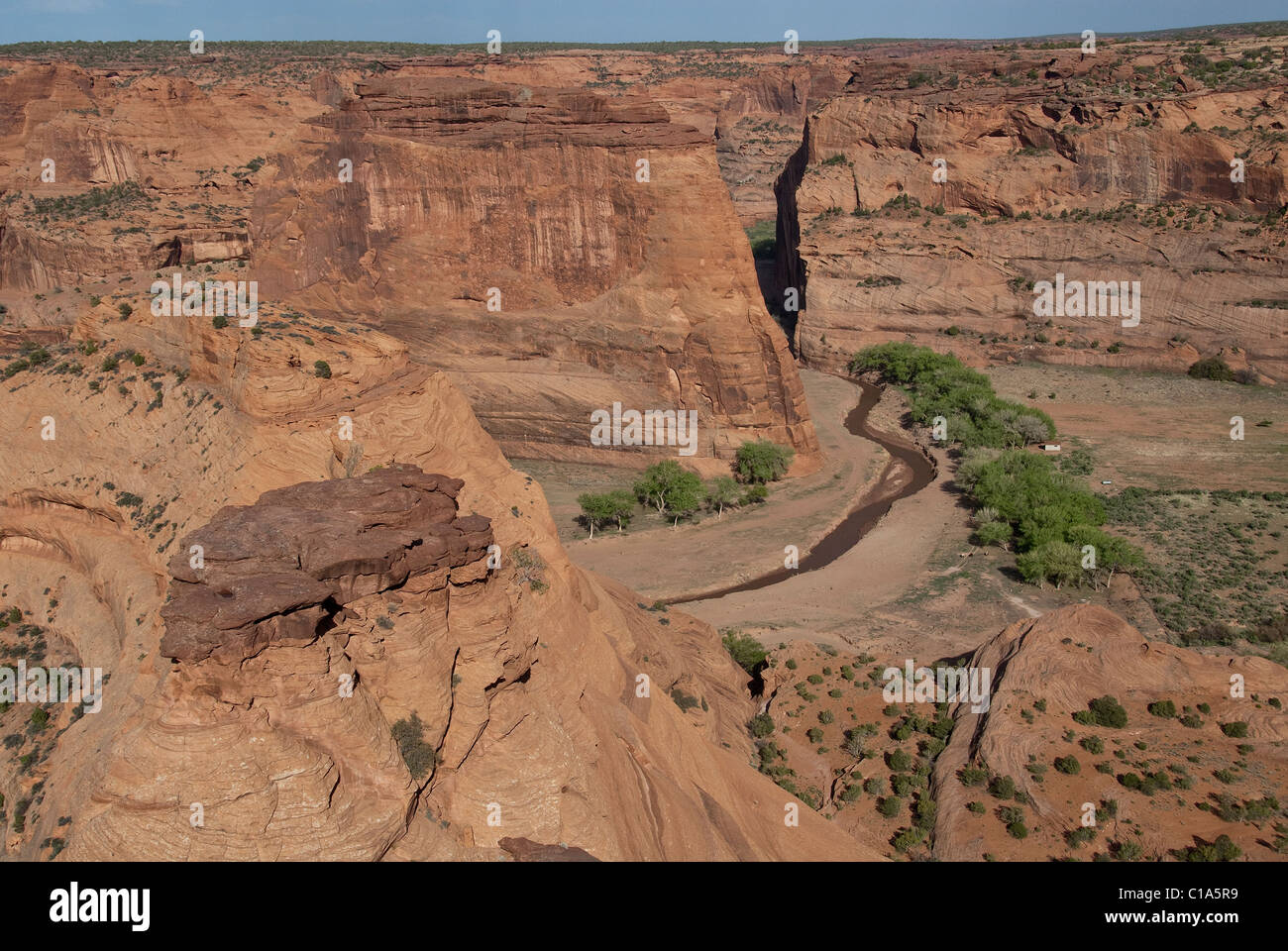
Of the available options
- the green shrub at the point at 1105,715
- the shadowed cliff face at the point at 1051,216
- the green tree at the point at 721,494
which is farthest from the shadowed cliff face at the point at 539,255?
the shadowed cliff face at the point at 1051,216

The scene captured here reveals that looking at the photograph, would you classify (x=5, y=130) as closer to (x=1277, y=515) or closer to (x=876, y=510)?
(x=876, y=510)

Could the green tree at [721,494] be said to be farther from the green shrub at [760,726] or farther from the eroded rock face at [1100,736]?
the green shrub at [760,726]

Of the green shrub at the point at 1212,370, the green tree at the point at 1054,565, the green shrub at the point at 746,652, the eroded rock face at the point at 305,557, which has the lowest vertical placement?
the green shrub at the point at 746,652

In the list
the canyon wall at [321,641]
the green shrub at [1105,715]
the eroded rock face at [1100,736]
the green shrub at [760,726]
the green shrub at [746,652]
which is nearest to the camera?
the canyon wall at [321,641]

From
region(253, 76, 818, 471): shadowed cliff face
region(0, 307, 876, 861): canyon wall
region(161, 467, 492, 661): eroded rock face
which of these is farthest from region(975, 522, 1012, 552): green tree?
region(161, 467, 492, 661): eroded rock face

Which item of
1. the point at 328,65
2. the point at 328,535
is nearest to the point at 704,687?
the point at 328,535

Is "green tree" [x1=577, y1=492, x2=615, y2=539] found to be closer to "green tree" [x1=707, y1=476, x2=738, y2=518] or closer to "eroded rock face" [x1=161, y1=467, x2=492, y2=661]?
"green tree" [x1=707, y1=476, x2=738, y2=518]
